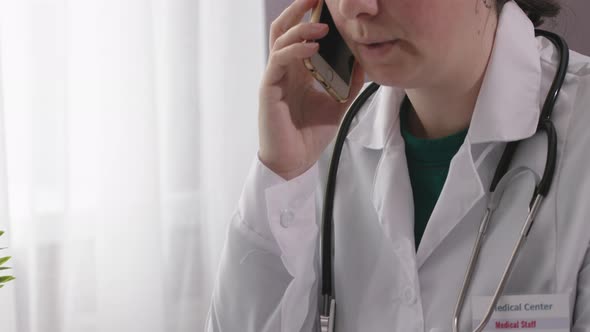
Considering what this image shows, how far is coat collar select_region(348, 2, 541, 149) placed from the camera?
41.5 inches

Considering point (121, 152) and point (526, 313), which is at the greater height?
point (121, 152)

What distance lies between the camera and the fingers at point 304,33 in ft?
3.45

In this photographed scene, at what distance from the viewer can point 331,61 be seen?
3.59 feet

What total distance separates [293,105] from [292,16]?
14 cm

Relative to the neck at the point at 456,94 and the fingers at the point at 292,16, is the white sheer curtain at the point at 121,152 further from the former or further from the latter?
the neck at the point at 456,94

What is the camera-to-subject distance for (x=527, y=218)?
39.1 inches

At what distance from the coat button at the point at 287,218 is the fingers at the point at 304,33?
0.83ft

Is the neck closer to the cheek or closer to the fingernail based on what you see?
the cheek

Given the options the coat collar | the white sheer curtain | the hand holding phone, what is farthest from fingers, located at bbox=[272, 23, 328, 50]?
the white sheer curtain

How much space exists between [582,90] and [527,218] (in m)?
0.21

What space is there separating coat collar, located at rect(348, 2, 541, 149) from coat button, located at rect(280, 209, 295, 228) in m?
0.29

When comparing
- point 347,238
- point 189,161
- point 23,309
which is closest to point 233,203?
point 189,161

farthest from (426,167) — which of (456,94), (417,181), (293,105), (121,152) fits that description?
(121,152)

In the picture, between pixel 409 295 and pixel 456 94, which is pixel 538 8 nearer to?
pixel 456 94
